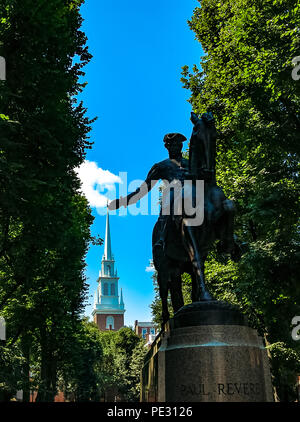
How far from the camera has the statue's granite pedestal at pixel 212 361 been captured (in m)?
5.29

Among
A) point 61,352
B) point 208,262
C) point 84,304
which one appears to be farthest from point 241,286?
point 84,304

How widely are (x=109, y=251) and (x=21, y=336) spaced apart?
137 m

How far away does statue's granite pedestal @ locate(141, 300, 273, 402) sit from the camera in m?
5.29

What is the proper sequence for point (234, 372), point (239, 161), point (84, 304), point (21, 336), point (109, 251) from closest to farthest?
point (234, 372) → point (239, 161) → point (21, 336) → point (84, 304) → point (109, 251)

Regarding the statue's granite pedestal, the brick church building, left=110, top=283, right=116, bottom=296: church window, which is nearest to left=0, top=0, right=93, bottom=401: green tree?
the statue's granite pedestal

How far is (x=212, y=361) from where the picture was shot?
17.6ft

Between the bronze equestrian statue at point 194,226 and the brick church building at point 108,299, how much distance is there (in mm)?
142882

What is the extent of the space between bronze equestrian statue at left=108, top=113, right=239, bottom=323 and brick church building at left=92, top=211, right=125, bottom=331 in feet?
469

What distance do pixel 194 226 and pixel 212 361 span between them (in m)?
2.22

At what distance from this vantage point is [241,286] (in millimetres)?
16562
